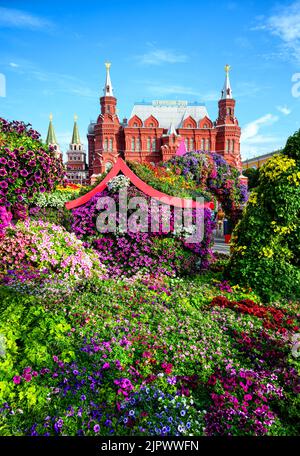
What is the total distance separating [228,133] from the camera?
51.0 meters

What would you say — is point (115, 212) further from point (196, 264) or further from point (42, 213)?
point (196, 264)

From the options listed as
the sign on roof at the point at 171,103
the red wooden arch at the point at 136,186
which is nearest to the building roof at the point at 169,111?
the sign on roof at the point at 171,103

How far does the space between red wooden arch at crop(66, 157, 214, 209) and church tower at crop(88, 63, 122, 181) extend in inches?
1702

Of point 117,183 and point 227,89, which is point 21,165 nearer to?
point 117,183

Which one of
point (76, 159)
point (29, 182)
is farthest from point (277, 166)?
point (76, 159)

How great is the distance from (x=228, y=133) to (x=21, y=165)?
50.6m

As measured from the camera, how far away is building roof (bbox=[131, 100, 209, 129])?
5309 centimetres

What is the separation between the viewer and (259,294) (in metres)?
5.95

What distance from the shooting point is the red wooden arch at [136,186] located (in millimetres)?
6840

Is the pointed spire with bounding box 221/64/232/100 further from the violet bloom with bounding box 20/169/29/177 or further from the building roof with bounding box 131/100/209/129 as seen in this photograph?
the violet bloom with bounding box 20/169/29/177

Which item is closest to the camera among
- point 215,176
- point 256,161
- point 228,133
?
point 215,176

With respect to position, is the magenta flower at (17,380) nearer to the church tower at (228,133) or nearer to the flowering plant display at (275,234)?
the flowering plant display at (275,234)

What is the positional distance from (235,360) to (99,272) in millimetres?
3095

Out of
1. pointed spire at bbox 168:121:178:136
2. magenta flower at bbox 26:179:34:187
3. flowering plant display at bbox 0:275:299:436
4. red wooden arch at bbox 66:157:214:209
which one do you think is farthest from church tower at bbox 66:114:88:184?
flowering plant display at bbox 0:275:299:436
